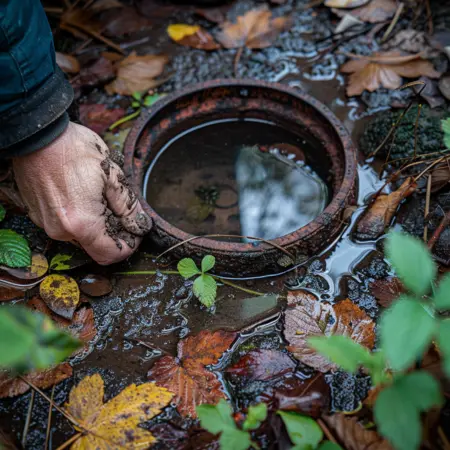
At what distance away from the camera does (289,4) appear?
10.7 feet

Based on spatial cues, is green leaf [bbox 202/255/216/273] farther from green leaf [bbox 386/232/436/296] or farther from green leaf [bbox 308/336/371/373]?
green leaf [bbox 386/232/436/296]

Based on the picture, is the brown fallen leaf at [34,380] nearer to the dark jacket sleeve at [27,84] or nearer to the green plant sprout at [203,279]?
the green plant sprout at [203,279]

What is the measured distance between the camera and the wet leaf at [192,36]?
3.06 metres

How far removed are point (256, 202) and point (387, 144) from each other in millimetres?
719

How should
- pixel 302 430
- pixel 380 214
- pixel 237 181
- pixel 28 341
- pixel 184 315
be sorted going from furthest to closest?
pixel 237 181
pixel 380 214
pixel 184 315
pixel 302 430
pixel 28 341

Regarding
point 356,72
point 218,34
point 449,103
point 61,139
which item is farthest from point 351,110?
point 61,139

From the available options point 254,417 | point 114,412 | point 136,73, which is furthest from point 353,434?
point 136,73

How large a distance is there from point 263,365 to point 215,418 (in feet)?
1.30

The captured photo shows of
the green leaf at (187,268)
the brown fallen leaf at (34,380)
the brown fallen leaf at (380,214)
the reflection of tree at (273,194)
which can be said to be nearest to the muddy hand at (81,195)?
the green leaf at (187,268)

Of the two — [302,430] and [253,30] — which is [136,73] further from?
[302,430]

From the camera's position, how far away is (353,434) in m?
1.52

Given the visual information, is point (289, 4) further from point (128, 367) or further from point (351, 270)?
point (128, 367)

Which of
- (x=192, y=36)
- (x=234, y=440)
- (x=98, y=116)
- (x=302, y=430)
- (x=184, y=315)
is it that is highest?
(x=192, y=36)

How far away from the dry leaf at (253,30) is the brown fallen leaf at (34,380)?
2160 millimetres
